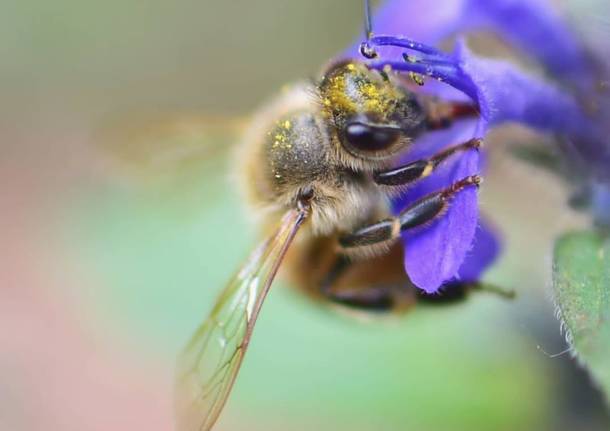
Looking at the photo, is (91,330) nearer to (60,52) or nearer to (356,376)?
(356,376)

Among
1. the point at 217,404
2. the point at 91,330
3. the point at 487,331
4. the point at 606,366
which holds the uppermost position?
the point at 217,404

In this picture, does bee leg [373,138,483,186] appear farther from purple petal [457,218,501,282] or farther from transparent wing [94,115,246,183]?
transparent wing [94,115,246,183]

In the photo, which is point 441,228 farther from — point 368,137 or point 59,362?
point 59,362

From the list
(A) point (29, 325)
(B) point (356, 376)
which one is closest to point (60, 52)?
(A) point (29, 325)

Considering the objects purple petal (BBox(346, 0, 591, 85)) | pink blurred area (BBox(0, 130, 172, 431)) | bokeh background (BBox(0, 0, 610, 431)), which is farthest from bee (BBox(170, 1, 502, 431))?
pink blurred area (BBox(0, 130, 172, 431))

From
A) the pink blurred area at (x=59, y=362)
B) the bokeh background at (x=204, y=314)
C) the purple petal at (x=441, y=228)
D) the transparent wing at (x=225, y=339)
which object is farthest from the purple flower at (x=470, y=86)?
the pink blurred area at (x=59, y=362)

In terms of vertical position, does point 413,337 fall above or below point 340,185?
below
